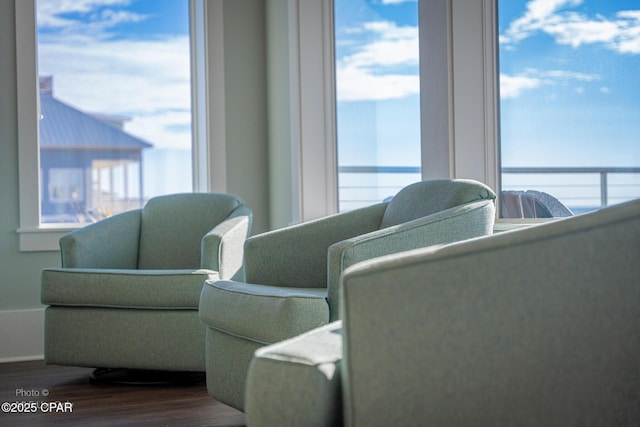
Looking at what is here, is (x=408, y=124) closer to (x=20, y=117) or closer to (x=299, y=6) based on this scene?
(x=299, y=6)

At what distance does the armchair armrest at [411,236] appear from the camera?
84.9 inches

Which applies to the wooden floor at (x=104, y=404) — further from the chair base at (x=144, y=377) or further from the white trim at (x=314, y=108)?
the white trim at (x=314, y=108)

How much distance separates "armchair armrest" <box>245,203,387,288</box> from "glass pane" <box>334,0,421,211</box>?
792 millimetres

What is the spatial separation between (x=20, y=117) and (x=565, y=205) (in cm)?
294

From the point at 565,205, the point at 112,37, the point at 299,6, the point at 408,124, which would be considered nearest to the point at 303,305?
the point at 565,205

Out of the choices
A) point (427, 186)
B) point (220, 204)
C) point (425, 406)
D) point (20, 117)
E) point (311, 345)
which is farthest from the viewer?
point (20, 117)

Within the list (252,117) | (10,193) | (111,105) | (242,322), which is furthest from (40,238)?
(242,322)

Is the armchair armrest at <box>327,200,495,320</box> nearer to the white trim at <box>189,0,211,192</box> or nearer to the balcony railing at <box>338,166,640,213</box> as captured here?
the balcony railing at <box>338,166,640,213</box>

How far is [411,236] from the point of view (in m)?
2.29

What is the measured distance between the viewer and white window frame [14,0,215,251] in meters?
4.16

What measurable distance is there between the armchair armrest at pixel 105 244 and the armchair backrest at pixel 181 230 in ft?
0.22

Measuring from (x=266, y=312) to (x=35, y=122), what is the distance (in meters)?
2.56

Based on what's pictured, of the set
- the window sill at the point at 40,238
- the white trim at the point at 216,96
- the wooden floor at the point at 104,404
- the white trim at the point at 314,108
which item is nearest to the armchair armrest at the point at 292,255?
the wooden floor at the point at 104,404

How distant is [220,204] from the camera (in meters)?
3.82
